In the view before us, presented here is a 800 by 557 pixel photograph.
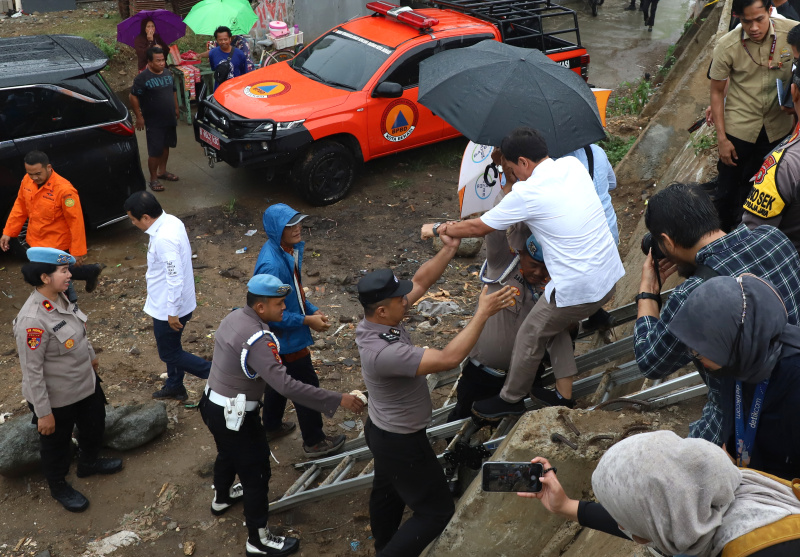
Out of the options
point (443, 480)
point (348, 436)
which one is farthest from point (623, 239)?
point (443, 480)

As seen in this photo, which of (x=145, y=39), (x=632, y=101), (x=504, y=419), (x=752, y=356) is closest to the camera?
(x=752, y=356)

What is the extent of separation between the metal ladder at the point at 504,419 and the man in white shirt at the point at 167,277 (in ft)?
4.38

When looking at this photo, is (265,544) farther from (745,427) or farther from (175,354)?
(745,427)

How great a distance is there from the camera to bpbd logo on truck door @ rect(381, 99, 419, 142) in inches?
351

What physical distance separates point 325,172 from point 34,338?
487 centimetres

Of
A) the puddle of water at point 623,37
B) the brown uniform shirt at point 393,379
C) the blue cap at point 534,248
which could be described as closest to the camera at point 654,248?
the blue cap at point 534,248

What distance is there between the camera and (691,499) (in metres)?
1.80

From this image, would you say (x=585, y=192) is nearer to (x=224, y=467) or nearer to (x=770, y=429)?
(x=770, y=429)

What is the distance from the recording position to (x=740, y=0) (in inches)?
184

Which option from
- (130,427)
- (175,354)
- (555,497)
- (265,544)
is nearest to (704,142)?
(175,354)

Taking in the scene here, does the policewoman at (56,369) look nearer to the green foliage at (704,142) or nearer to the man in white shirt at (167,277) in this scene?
the man in white shirt at (167,277)

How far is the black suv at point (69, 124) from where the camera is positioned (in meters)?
6.89

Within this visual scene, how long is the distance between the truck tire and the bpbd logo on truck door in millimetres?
594

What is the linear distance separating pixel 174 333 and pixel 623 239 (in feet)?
15.7
